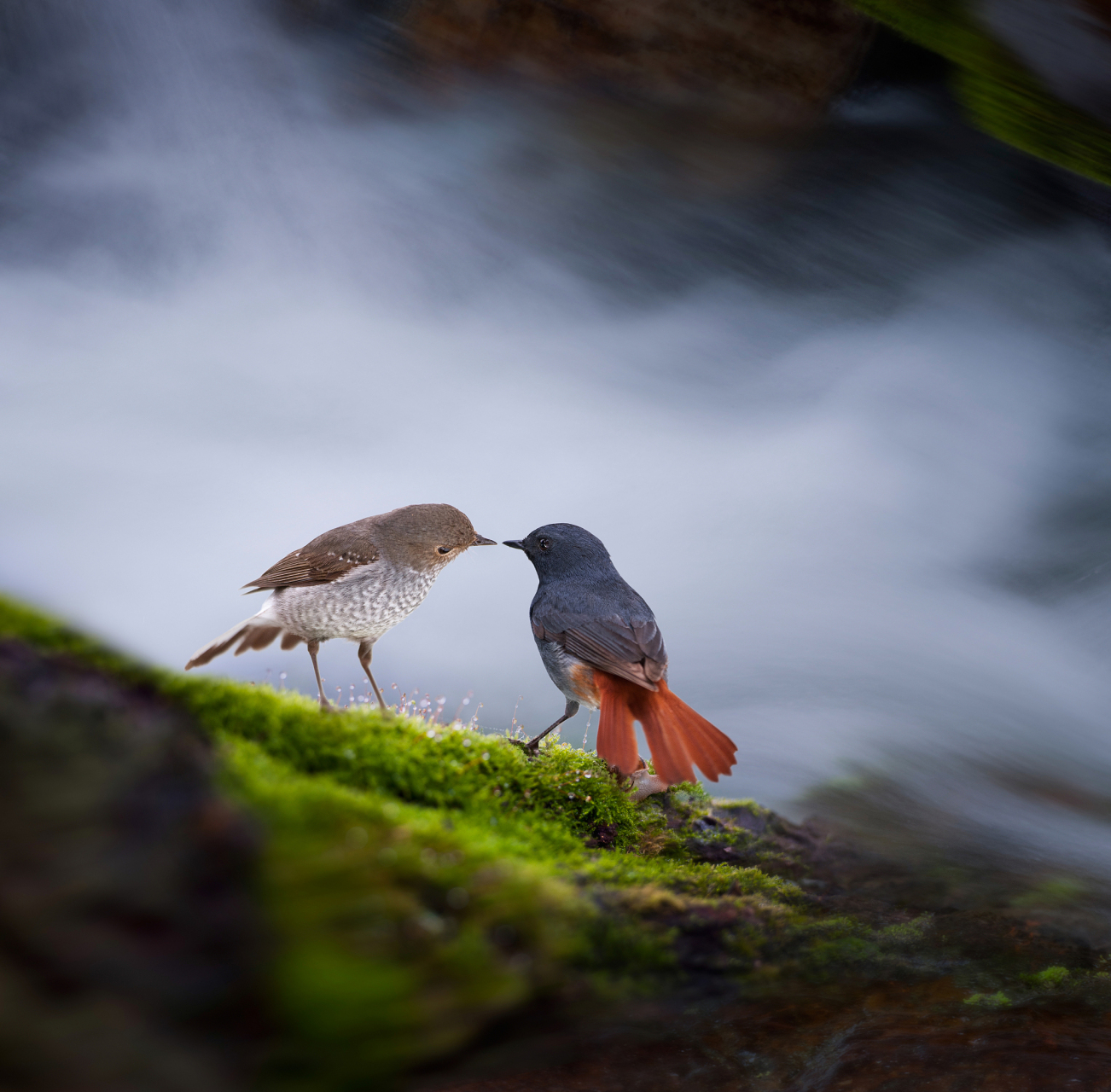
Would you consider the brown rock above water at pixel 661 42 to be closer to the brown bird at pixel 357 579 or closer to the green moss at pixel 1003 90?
the green moss at pixel 1003 90

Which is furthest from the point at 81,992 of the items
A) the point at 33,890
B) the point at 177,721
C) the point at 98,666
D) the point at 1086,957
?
the point at 1086,957

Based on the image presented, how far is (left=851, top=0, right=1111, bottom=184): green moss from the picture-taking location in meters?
3.11

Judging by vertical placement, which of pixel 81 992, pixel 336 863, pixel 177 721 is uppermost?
pixel 177 721

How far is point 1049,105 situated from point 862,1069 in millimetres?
3424

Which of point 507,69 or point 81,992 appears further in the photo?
point 507,69

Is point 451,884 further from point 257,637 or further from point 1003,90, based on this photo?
point 1003,90

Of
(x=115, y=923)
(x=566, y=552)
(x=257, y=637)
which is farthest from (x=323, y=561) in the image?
(x=115, y=923)

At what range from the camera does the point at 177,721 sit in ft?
5.37

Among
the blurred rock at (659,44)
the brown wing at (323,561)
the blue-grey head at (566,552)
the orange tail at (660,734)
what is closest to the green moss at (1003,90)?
the blurred rock at (659,44)

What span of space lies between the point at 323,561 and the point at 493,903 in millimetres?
1873

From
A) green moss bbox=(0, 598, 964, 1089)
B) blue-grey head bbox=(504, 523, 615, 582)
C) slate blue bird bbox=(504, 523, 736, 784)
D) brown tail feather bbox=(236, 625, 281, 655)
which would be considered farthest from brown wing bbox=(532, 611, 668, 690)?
brown tail feather bbox=(236, 625, 281, 655)

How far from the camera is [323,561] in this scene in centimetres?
306

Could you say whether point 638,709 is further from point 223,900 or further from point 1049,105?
point 1049,105

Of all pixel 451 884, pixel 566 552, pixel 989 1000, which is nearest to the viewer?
pixel 451 884
